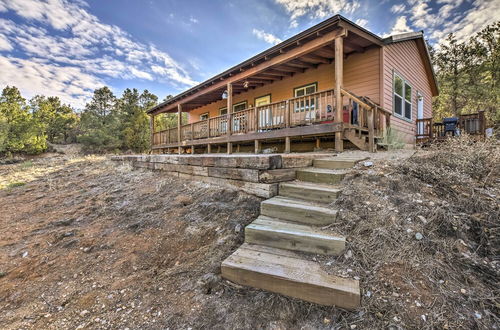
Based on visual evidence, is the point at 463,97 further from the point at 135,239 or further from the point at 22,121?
the point at 22,121

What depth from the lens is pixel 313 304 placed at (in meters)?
1.45

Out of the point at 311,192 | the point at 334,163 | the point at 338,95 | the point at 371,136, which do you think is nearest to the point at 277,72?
the point at 338,95

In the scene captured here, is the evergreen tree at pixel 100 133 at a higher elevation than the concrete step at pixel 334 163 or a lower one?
higher

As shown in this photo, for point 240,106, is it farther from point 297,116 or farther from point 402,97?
point 402,97

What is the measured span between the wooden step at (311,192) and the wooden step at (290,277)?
0.88 m

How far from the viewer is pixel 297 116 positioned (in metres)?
7.14

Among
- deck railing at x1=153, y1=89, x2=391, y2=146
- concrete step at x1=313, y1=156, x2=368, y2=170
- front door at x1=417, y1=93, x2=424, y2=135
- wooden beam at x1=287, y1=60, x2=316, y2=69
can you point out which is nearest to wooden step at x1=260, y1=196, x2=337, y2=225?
concrete step at x1=313, y1=156, x2=368, y2=170

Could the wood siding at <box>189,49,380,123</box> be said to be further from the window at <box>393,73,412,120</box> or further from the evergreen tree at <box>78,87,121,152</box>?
the evergreen tree at <box>78,87,121,152</box>

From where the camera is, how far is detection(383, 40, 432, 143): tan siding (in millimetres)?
7039

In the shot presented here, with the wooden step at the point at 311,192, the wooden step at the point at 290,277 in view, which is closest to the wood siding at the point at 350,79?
the wooden step at the point at 311,192

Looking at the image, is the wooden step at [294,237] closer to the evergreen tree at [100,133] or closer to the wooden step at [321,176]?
the wooden step at [321,176]

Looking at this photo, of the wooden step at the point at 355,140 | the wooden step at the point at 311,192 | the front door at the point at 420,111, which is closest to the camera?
the wooden step at the point at 311,192

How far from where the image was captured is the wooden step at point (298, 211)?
6.97 feet

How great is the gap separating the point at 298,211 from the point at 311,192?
16.7 inches
